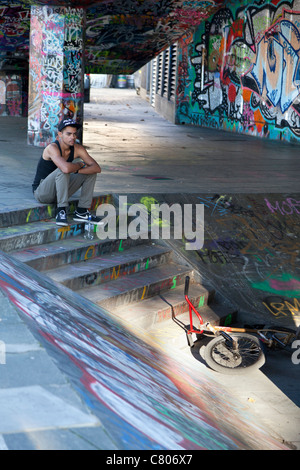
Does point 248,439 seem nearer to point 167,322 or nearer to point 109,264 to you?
point 167,322

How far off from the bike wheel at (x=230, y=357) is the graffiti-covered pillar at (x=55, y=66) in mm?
7528

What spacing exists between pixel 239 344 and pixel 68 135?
10.5ft

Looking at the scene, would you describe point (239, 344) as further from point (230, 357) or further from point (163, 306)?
point (163, 306)

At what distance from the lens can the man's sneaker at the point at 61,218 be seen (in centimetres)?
687

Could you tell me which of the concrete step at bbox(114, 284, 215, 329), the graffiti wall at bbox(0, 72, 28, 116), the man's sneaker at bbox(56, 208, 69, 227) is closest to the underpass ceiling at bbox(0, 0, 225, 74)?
the graffiti wall at bbox(0, 72, 28, 116)

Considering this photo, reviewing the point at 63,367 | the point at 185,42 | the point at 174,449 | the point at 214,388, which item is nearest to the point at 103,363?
the point at 63,367

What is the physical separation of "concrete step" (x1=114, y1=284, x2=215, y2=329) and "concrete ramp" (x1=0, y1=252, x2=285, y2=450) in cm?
127

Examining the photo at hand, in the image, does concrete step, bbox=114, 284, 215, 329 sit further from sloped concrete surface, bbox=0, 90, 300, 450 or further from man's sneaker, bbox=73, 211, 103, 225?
man's sneaker, bbox=73, 211, 103, 225

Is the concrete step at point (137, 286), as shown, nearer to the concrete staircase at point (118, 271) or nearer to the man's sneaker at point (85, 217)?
the concrete staircase at point (118, 271)

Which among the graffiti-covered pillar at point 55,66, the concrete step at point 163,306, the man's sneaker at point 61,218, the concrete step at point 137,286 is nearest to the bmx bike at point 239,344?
the concrete step at point 163,306

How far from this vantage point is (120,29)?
15906 millimetres

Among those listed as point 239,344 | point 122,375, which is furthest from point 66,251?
point 122,375

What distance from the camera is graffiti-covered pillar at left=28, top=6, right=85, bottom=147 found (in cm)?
1155

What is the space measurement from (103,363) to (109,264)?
3621 mm
